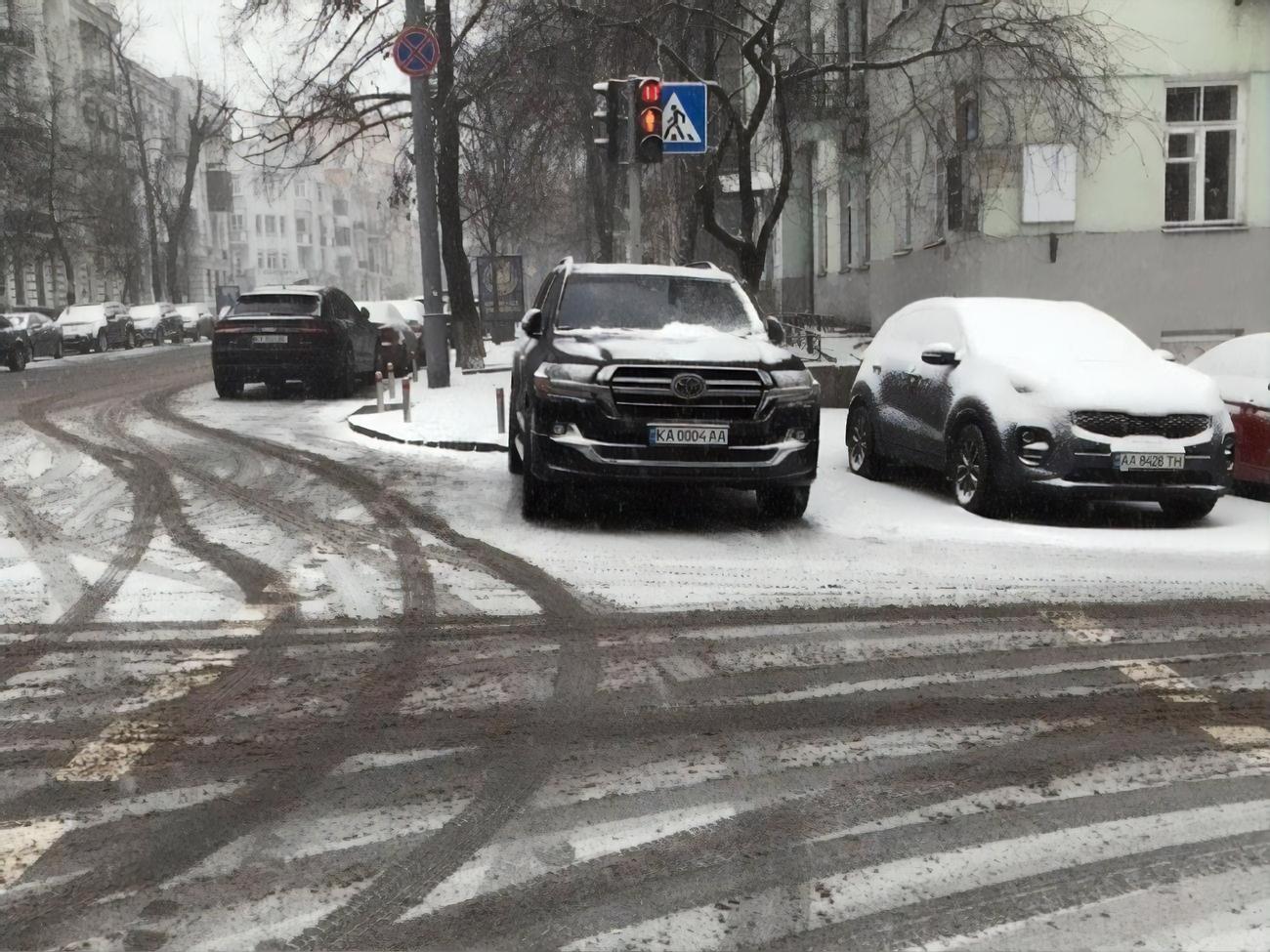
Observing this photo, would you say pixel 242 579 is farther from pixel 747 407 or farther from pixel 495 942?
pixel 495 942

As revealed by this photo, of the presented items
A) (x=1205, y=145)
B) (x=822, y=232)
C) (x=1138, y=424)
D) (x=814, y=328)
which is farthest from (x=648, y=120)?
(x=822, y=232)

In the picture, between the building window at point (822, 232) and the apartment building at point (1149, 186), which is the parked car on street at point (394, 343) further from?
the building window at point (822, 232)

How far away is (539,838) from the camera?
3.92 meters

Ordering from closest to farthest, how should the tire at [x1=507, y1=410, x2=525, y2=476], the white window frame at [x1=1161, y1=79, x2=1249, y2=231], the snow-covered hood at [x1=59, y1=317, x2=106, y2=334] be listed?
1. the tire at [x1=507, y1=410, x2=525, y2=476]
2. the white window frame at [x1=1161, y1=79, x2=1249, y2=231]
3. the snow-covered hood at [x1=59, y1=317, x2=106, y2=334]

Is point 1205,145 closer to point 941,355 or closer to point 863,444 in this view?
point 863,444

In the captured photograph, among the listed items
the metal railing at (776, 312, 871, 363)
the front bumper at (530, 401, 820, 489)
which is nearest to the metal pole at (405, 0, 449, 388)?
the metal railing at (776, 312, 871, 363)

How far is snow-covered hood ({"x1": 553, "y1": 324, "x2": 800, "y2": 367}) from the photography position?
9336 millimetres

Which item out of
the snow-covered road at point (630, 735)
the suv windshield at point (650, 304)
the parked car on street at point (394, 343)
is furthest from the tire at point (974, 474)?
the parked car on street at point (394, 343)

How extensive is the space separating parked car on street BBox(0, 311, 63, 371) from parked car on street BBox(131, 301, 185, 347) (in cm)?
907

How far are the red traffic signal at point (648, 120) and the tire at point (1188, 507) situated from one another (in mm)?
5444

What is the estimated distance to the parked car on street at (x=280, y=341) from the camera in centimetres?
2080

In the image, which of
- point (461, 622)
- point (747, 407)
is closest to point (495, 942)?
point (461, 622)

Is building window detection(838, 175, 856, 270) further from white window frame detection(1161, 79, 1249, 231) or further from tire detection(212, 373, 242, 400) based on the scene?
tire detection(212, 373, 242, 400)

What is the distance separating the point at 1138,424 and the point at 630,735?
6.07m
